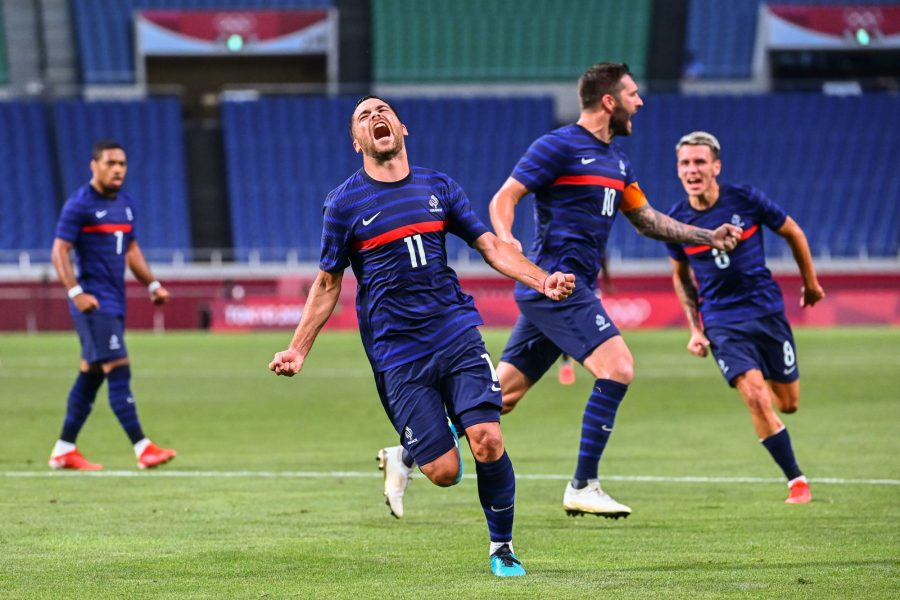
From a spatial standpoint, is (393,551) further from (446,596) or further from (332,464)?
(332,464)

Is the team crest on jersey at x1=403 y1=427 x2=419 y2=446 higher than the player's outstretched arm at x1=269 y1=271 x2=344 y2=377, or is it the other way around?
the player's outstretched arm at x1=269 y1=271 x2=344 y2=377

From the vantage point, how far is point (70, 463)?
34.9ft

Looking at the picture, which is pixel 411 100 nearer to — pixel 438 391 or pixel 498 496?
pixel 438 391

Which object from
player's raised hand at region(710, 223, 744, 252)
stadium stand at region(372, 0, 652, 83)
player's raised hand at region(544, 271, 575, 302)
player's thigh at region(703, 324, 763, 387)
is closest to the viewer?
player's raised hand at region(544, 271, 575, 302)

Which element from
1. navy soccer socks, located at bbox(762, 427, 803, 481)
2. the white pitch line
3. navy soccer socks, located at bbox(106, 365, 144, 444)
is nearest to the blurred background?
navy soccer socks, located at bbox(106, 365, 144, 444)

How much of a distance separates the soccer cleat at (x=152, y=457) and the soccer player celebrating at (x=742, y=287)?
162 inches

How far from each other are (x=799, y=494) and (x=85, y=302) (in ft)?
17.5

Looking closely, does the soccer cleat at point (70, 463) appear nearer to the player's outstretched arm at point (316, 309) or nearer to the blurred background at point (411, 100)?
the player's outstretched arm at point (316, 309)

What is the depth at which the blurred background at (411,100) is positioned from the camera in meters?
40.0

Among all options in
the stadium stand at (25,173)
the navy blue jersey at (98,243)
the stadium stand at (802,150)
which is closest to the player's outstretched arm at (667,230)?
the navy blue jersey at (98,243)

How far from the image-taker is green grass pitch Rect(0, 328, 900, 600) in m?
5.87

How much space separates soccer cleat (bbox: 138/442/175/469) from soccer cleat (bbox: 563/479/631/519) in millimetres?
4117

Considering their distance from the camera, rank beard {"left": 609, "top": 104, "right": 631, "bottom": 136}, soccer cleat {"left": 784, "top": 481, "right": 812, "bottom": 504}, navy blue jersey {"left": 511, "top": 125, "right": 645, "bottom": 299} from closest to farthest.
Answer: navy blue jersey {"left": 511, "top": 125, "right": 645, "bottom": 299}, beard {"left": 609, "top": 104, "right": 631, "bottom": 136}, soccer cleat {"left": 784, "top": 481, "right": 812, "bottom": 504}

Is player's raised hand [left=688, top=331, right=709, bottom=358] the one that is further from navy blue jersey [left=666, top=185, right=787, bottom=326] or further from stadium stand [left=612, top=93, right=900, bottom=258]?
stadium stand [left=612, top=93, right=900, bottom=258]
